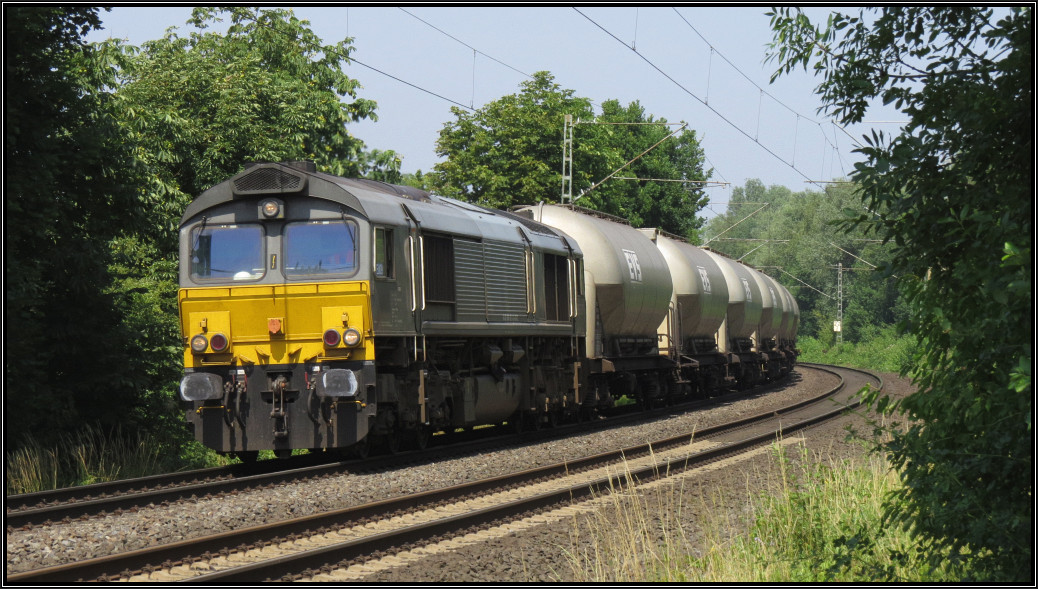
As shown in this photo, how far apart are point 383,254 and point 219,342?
249 cm

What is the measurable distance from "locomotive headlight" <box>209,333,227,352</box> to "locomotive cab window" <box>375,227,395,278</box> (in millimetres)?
2244

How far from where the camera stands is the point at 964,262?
5.77 meters

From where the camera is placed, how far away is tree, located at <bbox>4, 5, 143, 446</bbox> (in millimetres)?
13391

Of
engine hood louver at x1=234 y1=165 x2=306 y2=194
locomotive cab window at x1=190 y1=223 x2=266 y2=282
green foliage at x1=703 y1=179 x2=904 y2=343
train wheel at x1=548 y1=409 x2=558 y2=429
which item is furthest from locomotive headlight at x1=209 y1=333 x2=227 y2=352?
green foliage at x1=703 y1=179 x2=904 y2=343

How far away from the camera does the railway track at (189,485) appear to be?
10.2 meters

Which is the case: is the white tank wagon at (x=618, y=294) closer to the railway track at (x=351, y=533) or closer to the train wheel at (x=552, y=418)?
the train wheel at (x=552, y=418)

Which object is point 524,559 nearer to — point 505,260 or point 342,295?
point 342,295

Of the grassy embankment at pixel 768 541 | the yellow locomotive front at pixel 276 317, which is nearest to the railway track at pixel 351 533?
the grassy embankment at pixel 768 541

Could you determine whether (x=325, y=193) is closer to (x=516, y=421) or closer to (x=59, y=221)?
(x=59, y=221)

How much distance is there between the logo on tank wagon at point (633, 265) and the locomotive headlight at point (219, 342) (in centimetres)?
1038

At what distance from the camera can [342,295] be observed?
13.3 meters

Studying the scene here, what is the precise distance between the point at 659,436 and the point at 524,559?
1036cm

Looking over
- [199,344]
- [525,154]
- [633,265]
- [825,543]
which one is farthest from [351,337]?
[525,154]

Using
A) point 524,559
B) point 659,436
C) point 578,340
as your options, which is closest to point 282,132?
point 578,340
